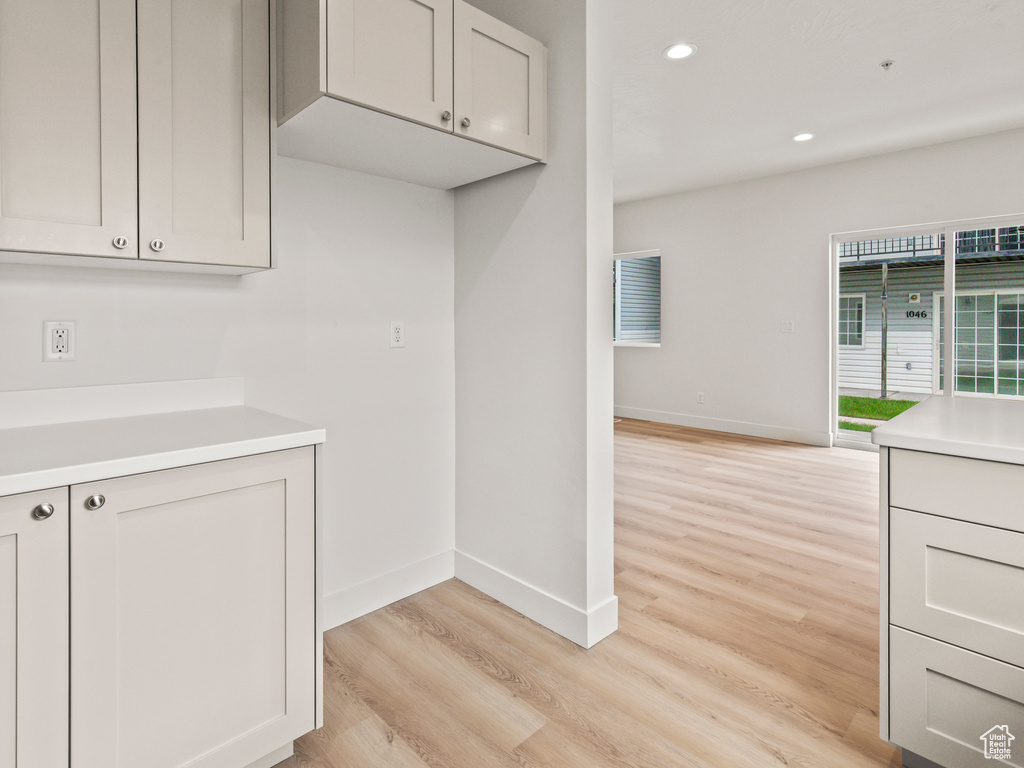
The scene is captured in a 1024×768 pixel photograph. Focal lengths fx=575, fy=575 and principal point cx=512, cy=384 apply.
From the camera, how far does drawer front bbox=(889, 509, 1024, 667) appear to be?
3.91ft

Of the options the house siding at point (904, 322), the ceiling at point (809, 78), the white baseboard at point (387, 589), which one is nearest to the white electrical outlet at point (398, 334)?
the white baseboard at point (387, 589)

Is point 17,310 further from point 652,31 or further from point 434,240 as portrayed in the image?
point 652,31

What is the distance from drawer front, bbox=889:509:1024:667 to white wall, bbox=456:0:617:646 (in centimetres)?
92

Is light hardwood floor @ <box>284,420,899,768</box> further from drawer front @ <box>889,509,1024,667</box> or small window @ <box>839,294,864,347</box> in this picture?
small window @ <box>839,294,864,347</box>

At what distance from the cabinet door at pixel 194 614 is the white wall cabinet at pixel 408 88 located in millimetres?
951

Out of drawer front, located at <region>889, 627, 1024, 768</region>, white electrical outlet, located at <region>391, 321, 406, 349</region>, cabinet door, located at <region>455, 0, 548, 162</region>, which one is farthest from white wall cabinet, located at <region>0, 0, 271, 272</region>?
drawer front, located at <region>889, 627, 1024, 768</region>

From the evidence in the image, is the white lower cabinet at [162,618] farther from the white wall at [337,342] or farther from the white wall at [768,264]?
the white wall at [768,264]

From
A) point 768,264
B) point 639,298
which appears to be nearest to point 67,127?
point 768,264

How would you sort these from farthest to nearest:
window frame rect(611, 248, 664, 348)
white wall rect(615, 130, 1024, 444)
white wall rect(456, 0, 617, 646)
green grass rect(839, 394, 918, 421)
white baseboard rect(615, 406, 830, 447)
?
window frame rect(611, 248, 664, 348) → white baseboard rect(615, 406, 830, 447) → green grass rect(839, 394, 918, 421) → white wall rect(615, 130, 1024, 444) → white wall rect(456, 0, 617, 646)

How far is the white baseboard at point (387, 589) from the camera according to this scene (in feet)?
7.02

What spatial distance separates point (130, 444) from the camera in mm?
1266

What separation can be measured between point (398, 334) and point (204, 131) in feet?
3.21

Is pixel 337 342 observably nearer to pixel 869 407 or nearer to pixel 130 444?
pixel 130 444

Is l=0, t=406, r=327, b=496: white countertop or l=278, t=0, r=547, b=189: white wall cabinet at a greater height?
l=278, t=0, r=547, b=189: white wall cabinet
